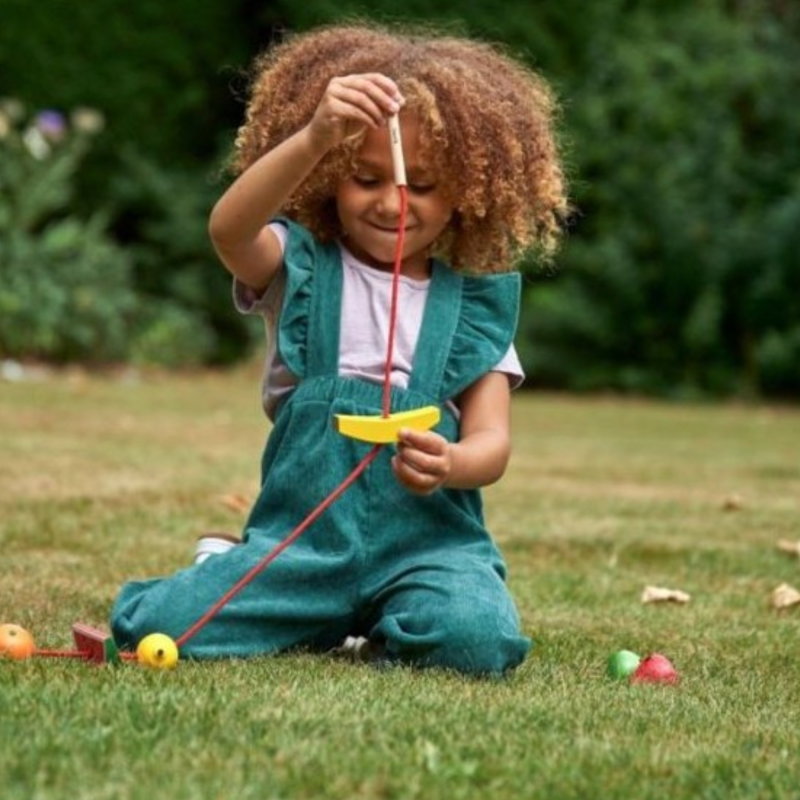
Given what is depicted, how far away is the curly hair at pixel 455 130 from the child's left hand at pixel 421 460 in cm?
58

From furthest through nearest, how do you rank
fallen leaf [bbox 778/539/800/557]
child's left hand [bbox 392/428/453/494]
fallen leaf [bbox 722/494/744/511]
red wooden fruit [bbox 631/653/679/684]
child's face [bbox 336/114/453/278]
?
fallen leaf [bbox 722/494/744/511], fallen leaf [bbox 778/539/800/557], child's face [bbox 336/114/453/278], red wooden fruit [bbox 631/653/679/684], child's left hand [bbox 392/428/453/494]

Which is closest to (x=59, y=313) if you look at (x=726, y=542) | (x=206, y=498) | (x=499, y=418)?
(x=206, y=498)

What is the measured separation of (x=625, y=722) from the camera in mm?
3027

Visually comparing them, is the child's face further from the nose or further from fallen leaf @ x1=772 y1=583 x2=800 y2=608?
fallen leaf @ x1=772 y1=583 x2=800 y2=608

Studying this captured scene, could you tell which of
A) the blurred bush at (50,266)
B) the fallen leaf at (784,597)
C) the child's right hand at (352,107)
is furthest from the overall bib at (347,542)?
Result: the blurred bush at (50,266)

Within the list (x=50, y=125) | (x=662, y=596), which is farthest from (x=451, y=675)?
(x=50, y=125)

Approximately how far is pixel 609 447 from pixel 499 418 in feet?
16.6

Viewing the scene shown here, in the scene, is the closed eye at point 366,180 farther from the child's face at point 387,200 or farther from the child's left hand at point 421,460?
the child's left hand at point 421,460

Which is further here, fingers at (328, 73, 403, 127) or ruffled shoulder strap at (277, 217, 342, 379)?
ruffled shoulder strap at (277, 217, 342, 379)

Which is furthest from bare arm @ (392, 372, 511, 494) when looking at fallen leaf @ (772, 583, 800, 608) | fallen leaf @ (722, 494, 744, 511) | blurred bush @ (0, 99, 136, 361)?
blurred bush @ (0, 99, 136, 361)

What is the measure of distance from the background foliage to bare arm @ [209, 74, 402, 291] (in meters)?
8.17

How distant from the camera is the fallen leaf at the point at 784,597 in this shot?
471 centimetres

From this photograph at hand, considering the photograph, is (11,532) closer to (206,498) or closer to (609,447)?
(206,498)

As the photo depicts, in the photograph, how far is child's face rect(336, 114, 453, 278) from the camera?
148 inches
